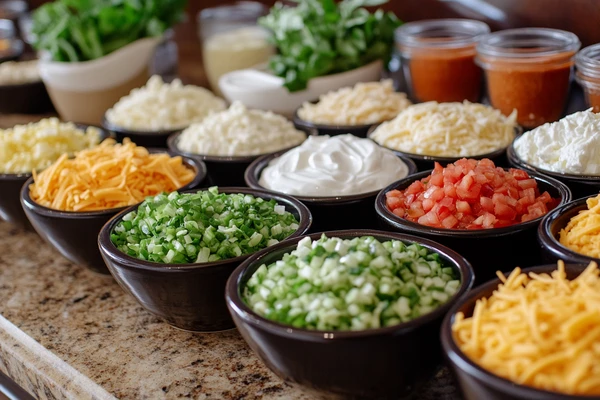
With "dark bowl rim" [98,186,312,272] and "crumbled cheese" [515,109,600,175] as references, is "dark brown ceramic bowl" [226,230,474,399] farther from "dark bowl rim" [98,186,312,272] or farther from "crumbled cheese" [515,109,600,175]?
"crumbled cheese" [515,109,600,175]

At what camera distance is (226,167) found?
2.42 meters

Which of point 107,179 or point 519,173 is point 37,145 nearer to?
point 107,179

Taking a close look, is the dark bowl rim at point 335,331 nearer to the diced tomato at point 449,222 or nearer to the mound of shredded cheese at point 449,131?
the diced tomato at point 449,222

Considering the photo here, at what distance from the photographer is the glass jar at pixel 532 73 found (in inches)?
94.8

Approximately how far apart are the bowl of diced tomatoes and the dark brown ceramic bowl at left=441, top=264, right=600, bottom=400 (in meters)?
0.29

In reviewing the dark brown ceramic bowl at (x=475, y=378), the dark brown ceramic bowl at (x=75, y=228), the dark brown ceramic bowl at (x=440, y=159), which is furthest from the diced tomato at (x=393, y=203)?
the dark brown ceramic bowl at (x=75, y=228)

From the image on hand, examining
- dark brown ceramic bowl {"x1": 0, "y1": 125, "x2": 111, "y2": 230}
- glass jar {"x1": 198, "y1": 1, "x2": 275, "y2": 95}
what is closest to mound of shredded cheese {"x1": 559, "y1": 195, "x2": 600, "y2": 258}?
dark brown ceramic bowl {"x1": 0, "y1": 125, "x2": 111, "y2": 230}

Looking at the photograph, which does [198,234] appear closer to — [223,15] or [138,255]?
[138,255]

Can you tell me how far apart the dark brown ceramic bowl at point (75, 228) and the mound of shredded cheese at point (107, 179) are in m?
0.04

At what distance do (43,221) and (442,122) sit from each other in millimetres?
1206

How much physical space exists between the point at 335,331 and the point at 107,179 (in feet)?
3.66

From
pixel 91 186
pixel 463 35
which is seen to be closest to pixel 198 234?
pixel 91 186

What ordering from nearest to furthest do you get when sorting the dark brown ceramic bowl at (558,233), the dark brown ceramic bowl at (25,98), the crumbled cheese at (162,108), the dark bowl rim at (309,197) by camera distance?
the dark brown ceramic bowl at (558,233) → the dark bowl rim at (309,197) → the crumbled cheese at (162,108) → the dark brown ceramic bowl at (25,98)

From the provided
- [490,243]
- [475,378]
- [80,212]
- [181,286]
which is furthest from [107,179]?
[475,378]
